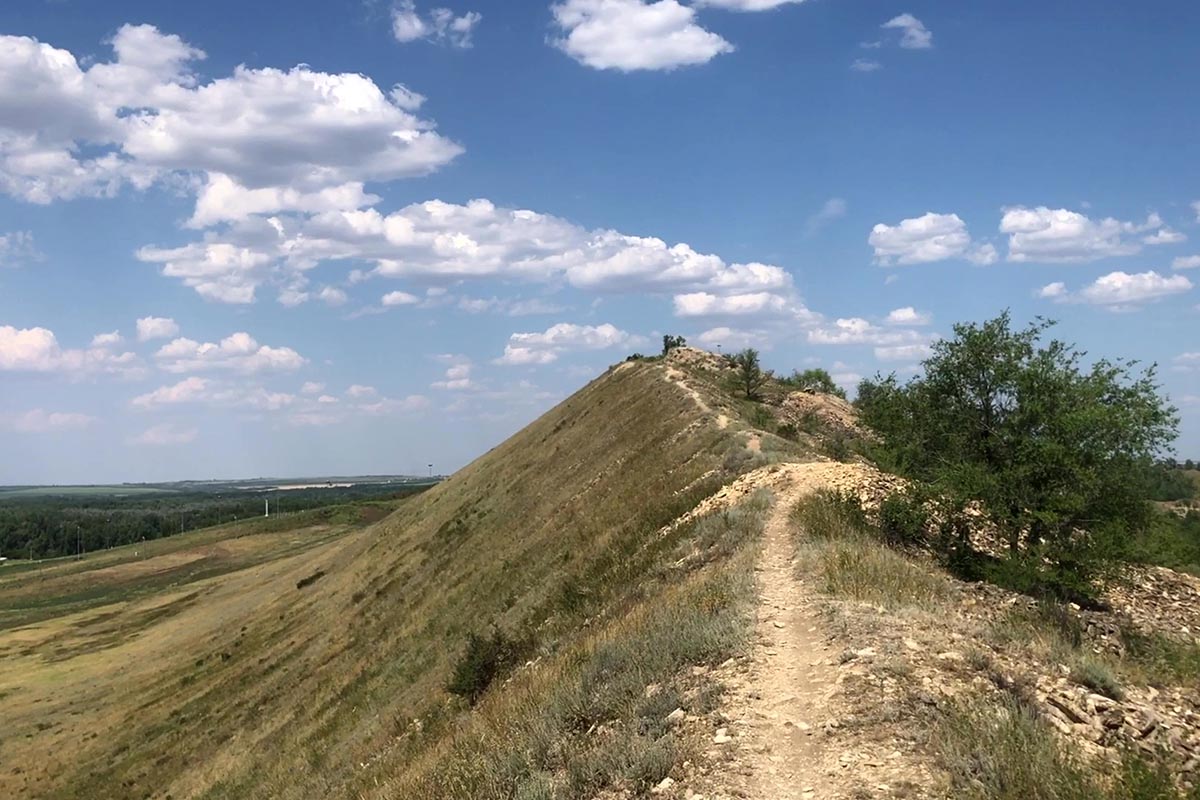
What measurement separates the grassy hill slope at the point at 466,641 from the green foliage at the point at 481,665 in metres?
0.41

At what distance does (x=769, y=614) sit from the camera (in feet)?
33.8

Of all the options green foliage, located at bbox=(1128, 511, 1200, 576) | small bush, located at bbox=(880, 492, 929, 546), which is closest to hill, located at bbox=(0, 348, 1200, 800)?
small bush, located at bbox=(880, 492, 929, 546)

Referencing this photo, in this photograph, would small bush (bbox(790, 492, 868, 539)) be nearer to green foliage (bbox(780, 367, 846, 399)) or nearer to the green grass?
the green grass

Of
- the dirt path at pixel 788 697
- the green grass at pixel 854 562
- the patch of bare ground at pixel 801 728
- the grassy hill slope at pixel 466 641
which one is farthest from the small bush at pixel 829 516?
the patch of bare ground at pixel 801 728

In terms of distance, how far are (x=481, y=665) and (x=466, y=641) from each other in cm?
555

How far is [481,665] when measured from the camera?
17359mm

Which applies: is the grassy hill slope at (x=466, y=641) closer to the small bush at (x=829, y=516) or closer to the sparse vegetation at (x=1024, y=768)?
the small bush at (x=829, y=516)

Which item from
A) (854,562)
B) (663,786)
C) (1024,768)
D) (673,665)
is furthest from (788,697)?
(854,562)

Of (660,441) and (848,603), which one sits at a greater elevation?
(660,441)

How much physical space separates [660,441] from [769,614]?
867 inches

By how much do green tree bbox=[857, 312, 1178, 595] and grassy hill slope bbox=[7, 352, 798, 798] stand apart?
481 centimetres

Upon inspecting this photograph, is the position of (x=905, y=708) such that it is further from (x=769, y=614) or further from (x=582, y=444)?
(x=582, y=444)

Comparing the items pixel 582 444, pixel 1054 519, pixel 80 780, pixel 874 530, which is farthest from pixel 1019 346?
pixel 80 780

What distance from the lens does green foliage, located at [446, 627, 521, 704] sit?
16.9 metres
